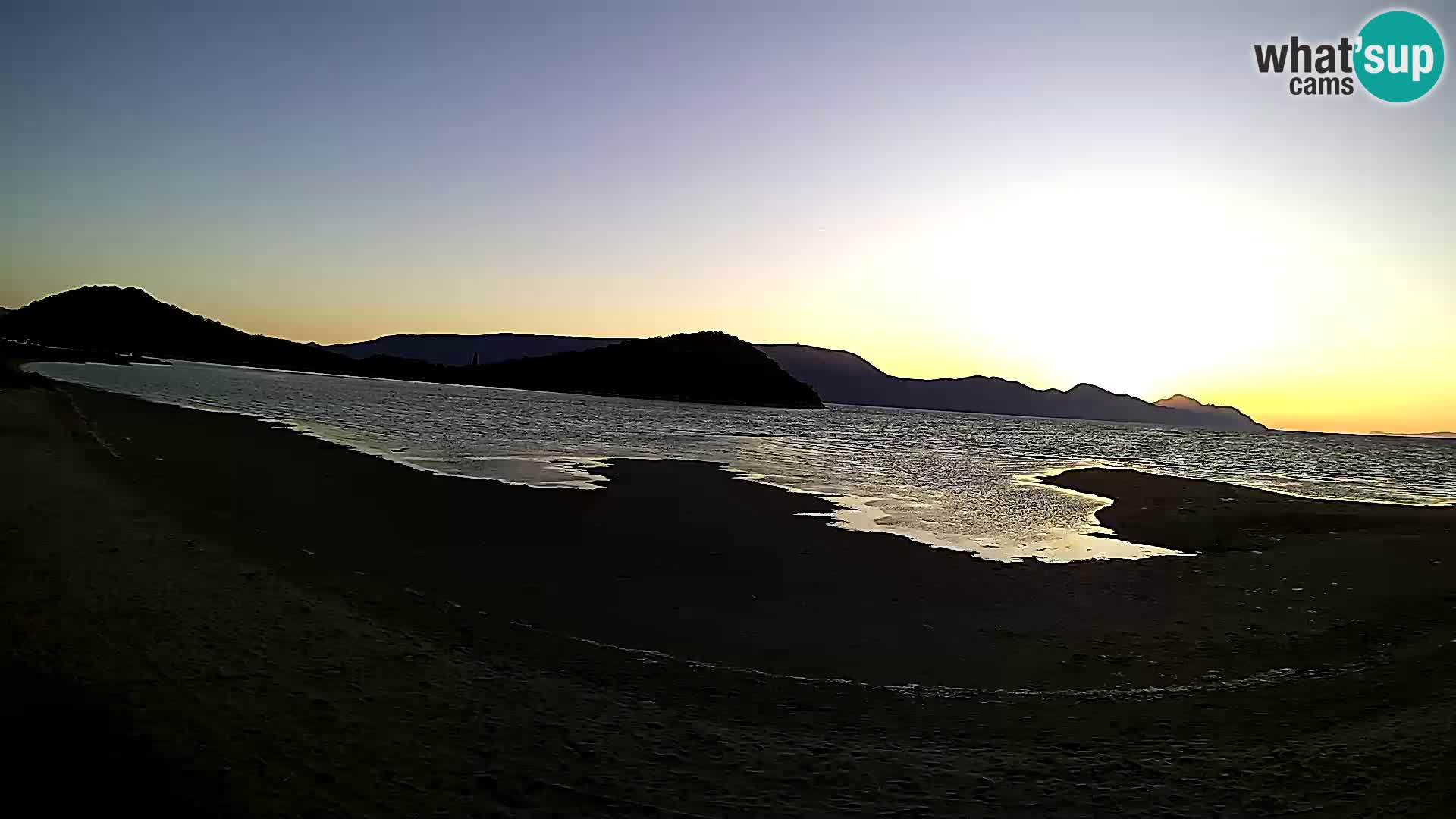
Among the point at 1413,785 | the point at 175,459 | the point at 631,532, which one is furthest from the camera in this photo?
the point at 175,459

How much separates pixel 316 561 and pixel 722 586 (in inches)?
229

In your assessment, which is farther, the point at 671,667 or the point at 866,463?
the point at 866,463

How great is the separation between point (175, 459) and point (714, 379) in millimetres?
175930

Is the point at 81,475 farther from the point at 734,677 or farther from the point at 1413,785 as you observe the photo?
the point at 1413,785

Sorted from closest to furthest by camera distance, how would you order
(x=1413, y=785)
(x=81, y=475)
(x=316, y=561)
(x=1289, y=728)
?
1. (x=1413, y=785)
2. (x=1289, y=728)
3. (x=316, y=561)
4. (x=81, y=475)

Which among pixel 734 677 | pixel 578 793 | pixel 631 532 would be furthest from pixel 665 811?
pixel 631 532

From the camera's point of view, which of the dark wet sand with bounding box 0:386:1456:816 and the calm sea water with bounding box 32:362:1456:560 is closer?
the dark wet sand with bounding box 0:386:1456:816

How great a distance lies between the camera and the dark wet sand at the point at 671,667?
5.62 metres

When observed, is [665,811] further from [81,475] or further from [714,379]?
[714,379]

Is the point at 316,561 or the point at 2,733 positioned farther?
the point at 316,561

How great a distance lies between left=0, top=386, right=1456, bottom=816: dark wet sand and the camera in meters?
5.62

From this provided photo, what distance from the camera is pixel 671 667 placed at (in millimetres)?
8461

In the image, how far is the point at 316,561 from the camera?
38.1 ft

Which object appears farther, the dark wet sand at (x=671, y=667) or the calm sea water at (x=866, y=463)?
the calm sea water at (x=866, y=463)
